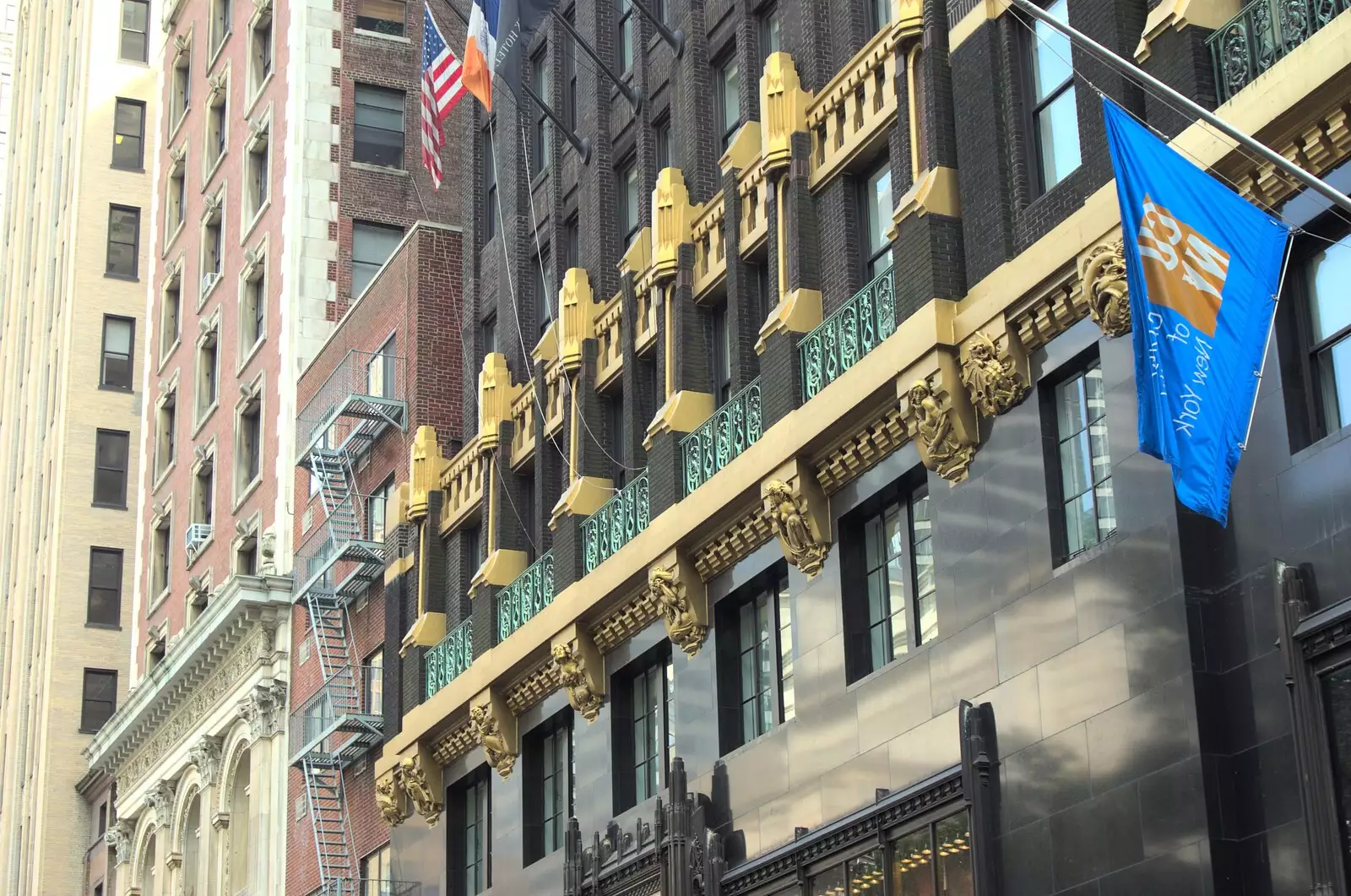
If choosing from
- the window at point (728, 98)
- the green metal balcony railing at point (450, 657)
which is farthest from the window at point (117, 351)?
the window at point (728, 98)

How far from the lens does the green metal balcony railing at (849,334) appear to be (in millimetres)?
31044

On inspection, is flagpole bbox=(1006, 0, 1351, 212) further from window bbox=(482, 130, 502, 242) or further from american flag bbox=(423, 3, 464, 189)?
window bbox=(482, 130, 502, 242)

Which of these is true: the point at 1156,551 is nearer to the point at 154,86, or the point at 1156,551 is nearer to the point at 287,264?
the point at 287,264

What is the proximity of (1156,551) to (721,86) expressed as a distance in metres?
16.6

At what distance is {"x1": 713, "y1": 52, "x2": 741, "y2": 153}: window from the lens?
38406 millimetres

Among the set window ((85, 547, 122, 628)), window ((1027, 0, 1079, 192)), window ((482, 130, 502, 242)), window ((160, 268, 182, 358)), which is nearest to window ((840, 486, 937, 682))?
window ((1027, 0, 1079, 192))

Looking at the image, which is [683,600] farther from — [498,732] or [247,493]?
[247,493]

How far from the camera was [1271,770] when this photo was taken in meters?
23.0

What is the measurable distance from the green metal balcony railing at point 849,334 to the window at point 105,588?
55464mm

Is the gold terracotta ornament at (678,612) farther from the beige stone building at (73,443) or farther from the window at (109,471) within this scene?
the window at (109,471)

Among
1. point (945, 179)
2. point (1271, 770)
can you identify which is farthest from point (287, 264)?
point (1271, 770)

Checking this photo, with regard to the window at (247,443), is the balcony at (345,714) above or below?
below

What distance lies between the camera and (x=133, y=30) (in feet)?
305

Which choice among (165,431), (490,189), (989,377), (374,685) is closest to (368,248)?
(490,189)
